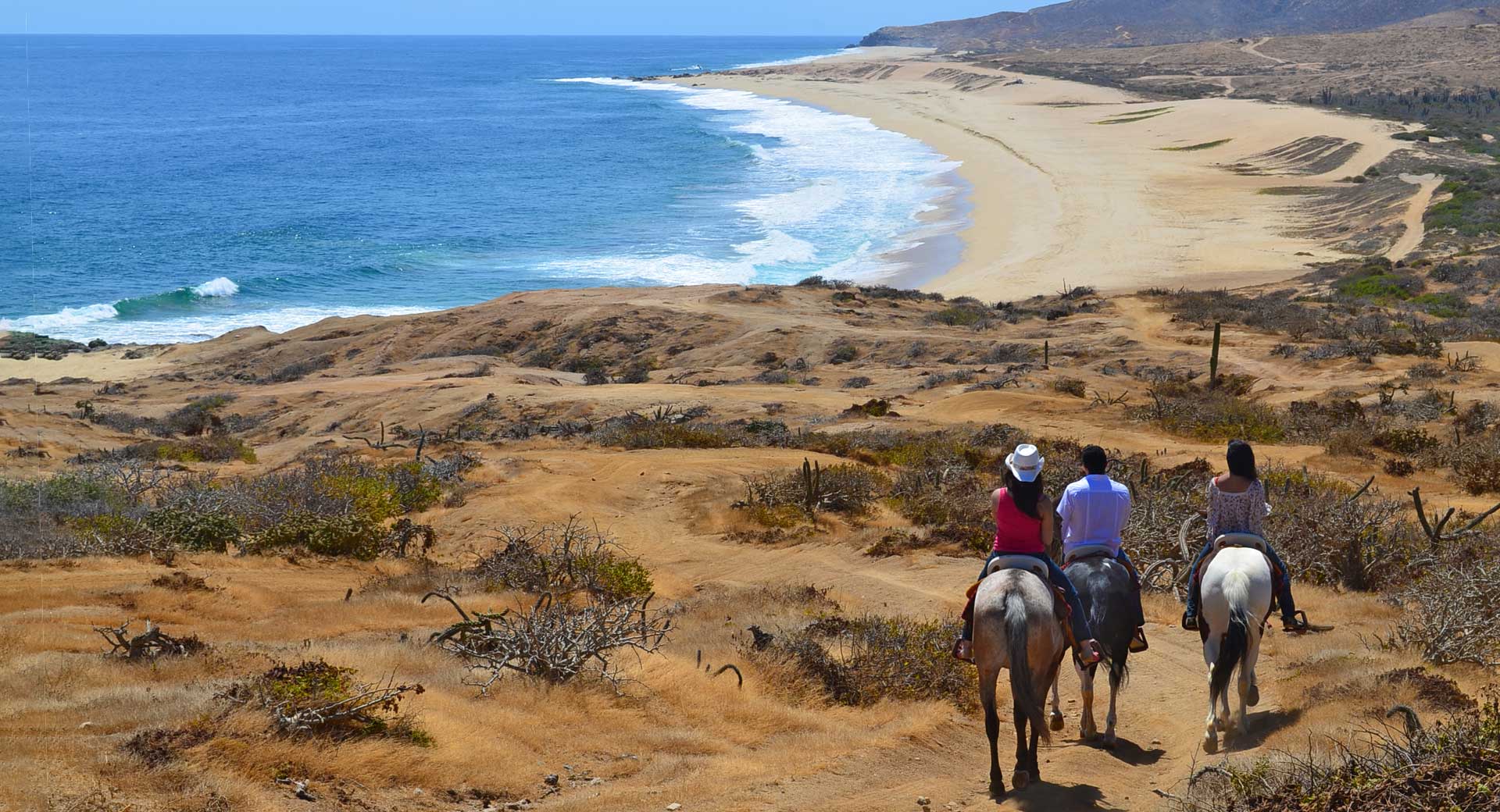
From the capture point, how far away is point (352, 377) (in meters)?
27.6

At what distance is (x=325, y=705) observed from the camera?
6.60m

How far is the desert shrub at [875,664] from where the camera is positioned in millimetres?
8445

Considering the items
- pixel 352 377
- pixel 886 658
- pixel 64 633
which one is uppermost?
pixel 64 633

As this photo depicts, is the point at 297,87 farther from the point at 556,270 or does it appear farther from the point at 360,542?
the point at 360,542

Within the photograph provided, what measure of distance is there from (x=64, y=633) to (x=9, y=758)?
8.78ft

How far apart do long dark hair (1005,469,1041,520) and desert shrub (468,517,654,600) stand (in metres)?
4.55

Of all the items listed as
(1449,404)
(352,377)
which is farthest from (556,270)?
(1449,404)

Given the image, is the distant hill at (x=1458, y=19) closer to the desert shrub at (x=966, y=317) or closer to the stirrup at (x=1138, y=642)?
the desert shrub at (x=966, y=317)

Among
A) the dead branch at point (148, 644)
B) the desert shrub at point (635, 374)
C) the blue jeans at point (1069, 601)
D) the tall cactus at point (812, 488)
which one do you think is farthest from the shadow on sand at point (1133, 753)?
the desert shrub at point (635, 374)

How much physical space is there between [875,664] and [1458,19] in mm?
221175

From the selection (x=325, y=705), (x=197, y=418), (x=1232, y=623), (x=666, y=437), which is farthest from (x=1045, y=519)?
(x=197, y=418)

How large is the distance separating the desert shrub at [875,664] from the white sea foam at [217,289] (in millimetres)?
39770

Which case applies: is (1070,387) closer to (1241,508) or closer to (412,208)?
(1241,508)

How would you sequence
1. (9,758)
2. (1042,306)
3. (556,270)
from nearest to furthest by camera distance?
1. (9,758)
2. (1042,306)
3. (556,270)
